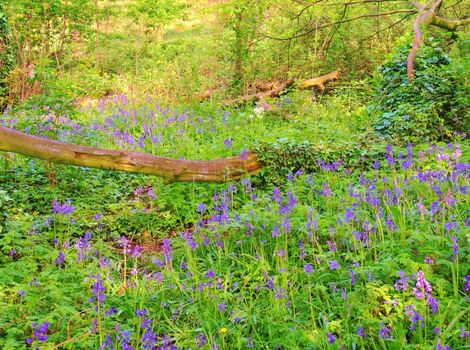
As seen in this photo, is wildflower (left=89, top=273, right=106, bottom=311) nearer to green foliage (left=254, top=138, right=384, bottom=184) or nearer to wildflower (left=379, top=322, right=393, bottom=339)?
wildflower (left=379, top=322, right=393, bottom=339)

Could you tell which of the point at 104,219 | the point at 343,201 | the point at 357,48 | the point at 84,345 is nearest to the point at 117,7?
the point at 357,48

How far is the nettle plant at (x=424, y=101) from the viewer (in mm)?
5879

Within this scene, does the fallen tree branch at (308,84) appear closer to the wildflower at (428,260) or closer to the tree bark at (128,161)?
the tree bark at (128,161)

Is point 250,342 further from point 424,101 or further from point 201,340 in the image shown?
point 424,101

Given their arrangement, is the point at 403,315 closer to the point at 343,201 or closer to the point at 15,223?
the point at 343,201

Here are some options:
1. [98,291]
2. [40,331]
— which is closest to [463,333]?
[98,291]

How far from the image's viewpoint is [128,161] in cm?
426

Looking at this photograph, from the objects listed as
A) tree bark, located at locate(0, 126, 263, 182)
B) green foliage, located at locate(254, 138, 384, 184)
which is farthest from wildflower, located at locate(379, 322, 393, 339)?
green foliage, located at locate(254, 138, 384, 184)

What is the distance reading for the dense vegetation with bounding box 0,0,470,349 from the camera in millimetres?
2412

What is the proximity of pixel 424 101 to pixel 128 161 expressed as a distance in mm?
4344

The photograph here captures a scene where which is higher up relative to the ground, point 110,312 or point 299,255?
point 299,255

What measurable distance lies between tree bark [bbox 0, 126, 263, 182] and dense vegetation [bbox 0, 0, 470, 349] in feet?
0.54

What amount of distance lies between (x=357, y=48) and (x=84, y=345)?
1046cm

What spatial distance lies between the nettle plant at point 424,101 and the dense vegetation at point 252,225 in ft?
0.09
